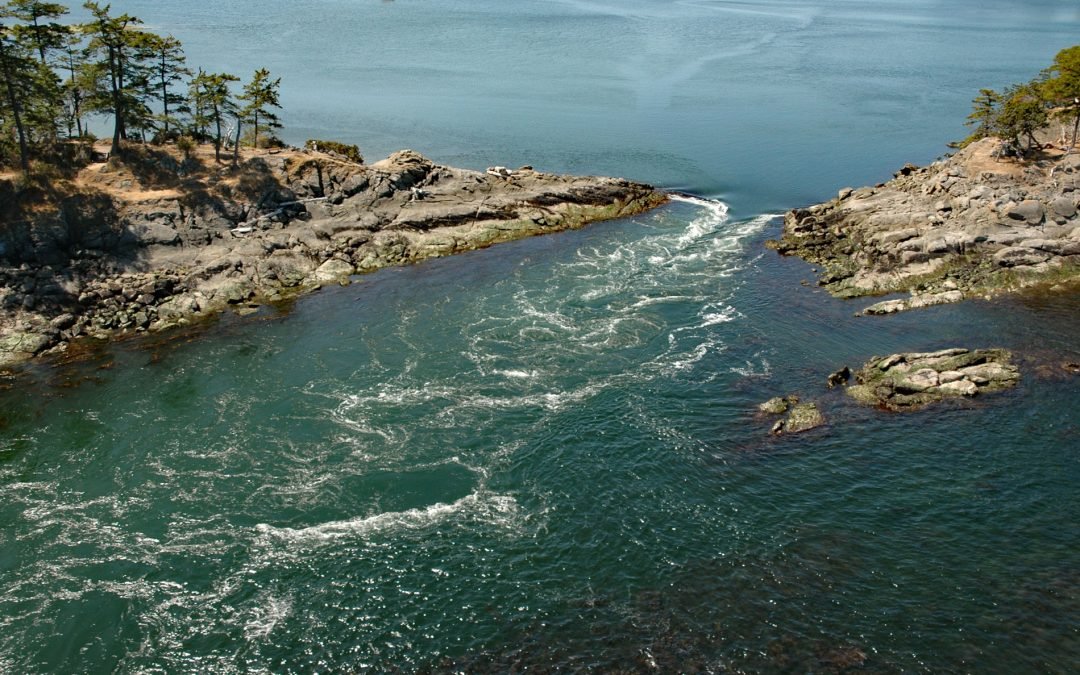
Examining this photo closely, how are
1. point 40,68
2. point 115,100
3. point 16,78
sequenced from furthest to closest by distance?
point 115,100 < point 40,68 < point 16,78

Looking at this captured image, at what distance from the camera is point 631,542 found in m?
37.1

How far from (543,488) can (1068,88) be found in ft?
240

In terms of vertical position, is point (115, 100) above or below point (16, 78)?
below

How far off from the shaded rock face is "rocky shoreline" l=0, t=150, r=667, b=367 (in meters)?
42.9

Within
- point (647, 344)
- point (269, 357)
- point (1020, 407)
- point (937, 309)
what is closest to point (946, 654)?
point (1020, 407)

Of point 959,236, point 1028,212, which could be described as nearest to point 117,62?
point 959,236

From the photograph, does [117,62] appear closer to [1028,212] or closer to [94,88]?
[94,88]

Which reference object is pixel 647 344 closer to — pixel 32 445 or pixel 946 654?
pixel 946 654

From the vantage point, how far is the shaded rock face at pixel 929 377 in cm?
4844

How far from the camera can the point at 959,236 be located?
66.4 meters

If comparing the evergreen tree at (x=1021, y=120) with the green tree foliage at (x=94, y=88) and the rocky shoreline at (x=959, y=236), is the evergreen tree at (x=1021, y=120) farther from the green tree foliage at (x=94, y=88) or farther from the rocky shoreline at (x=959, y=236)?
the green tree foliage at (x=94, y=88)

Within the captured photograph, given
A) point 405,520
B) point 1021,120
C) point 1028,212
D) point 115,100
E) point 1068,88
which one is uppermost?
point 1068,88

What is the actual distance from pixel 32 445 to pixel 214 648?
23.8 metres

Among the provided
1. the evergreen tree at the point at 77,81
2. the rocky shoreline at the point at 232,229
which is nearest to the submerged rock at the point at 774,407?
the rocky shoreline at the point at 232,229
